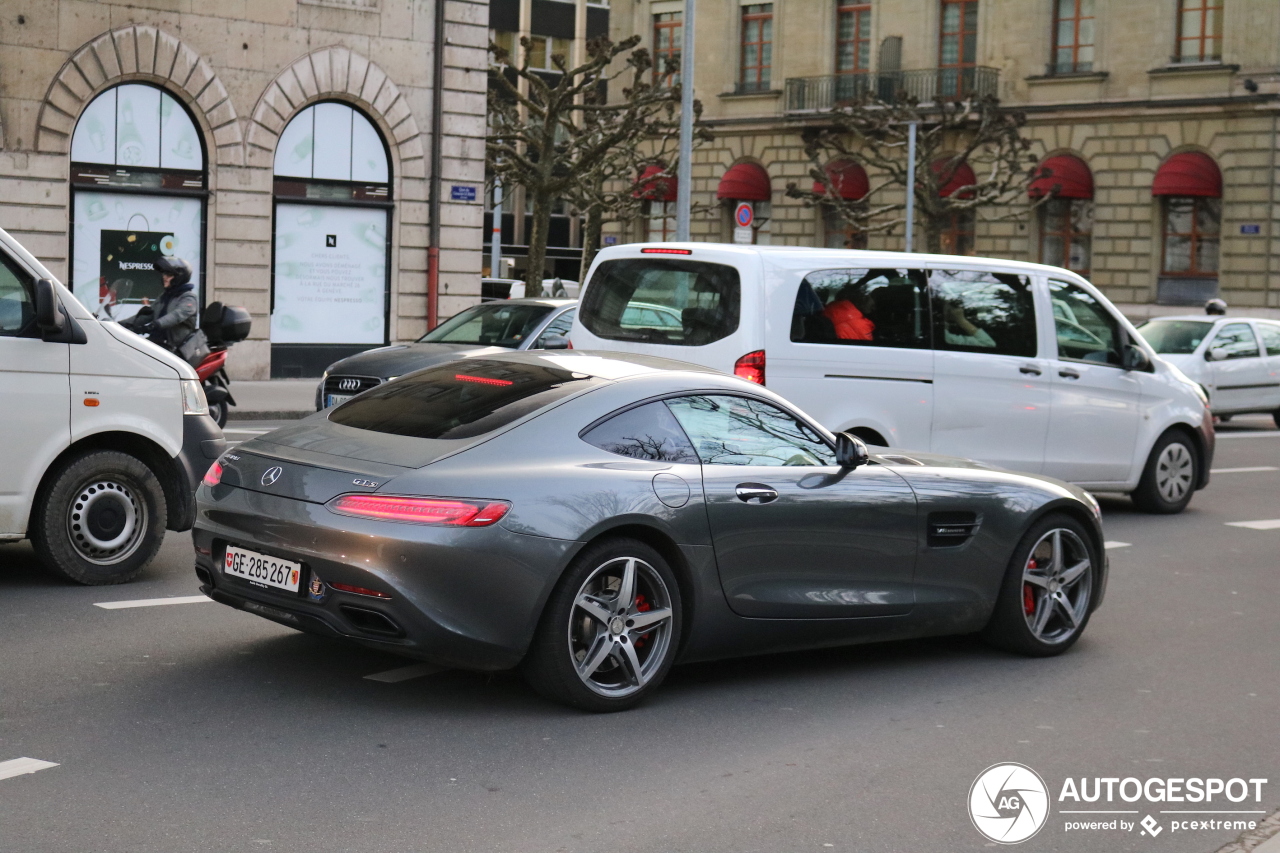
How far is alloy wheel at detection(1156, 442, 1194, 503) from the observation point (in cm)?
1312

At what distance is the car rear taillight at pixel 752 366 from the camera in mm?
10266

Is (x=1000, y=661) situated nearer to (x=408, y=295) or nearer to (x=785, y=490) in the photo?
(x=785, y=490)

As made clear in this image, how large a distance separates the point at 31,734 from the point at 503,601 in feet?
5.31

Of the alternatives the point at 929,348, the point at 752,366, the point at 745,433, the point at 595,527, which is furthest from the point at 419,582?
the point at 929,348

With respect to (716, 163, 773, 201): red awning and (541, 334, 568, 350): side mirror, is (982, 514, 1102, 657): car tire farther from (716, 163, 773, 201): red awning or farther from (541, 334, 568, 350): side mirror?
(716, 163, 773, 201): red awning

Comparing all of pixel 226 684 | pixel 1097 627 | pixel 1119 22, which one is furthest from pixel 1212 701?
pixel 1119 22

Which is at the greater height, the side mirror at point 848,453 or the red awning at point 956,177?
the red awning at point 956,177

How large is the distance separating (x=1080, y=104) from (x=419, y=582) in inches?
1661

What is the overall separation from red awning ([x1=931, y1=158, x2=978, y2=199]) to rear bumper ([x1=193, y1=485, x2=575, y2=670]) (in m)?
40.6

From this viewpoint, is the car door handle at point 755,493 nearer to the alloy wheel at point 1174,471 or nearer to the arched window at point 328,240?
the alloy wheel at point 1174,471

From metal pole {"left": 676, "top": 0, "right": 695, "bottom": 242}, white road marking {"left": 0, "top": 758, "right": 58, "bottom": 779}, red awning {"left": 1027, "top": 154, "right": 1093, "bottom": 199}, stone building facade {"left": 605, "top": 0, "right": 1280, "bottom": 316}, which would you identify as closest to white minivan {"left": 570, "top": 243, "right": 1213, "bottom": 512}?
white road marking {"left": 0, "top": 758, "right": 58, "bottom": 779}

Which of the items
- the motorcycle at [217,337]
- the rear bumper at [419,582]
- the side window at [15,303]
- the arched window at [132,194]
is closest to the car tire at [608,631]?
the rear bumper at [419,582]

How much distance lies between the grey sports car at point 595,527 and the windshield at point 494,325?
28.2 ft

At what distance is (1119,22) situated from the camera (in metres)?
44.5
